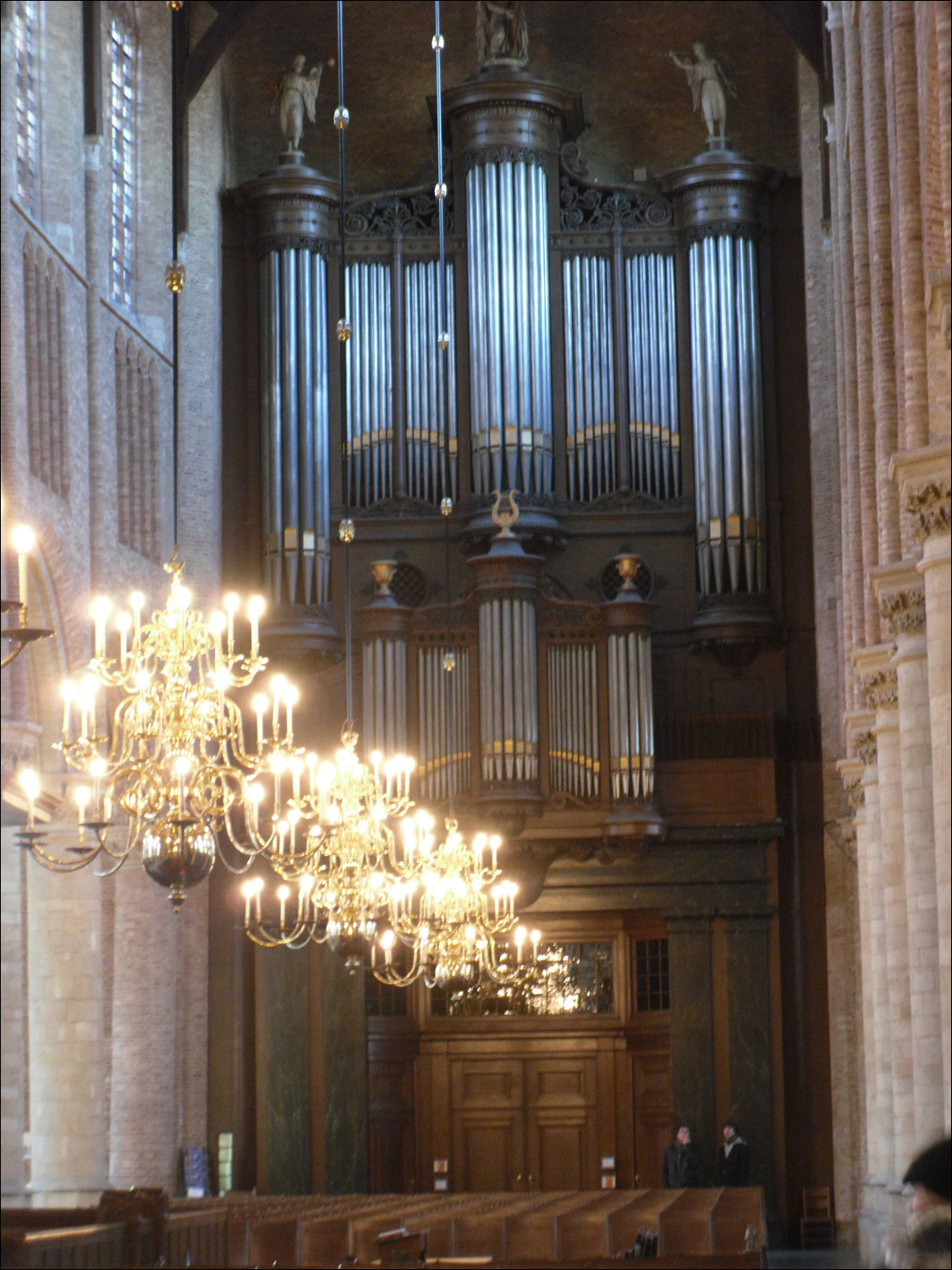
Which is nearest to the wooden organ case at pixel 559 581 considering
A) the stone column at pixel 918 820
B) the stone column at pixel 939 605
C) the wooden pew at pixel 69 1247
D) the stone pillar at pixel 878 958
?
the stone pillar at pixel 878 958

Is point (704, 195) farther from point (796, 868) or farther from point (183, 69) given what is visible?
point (796, 868)

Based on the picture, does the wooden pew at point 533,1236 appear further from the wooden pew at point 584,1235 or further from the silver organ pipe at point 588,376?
the silver organ pipe at point 588,376

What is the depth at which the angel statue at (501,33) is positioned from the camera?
2433 centimetres

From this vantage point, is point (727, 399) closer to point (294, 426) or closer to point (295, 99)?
point (294, 426)

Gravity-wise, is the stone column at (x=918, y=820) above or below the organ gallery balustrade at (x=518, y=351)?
below

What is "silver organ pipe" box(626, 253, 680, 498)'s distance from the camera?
23844 millimetres

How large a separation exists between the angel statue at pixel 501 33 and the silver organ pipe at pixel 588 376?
247 cm

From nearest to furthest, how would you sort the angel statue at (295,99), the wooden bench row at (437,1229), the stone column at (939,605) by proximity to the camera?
1. the stone column at (939,605)
2. the wooden bench row at (437,1229)
3. the angel statue at (295,99)

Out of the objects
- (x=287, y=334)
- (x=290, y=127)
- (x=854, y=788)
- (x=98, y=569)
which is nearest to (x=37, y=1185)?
(x=98, y=569)

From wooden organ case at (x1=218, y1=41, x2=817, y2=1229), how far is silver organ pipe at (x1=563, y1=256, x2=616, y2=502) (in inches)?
1.2

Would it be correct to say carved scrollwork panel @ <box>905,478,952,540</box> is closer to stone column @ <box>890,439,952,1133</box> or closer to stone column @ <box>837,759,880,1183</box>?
stone column @ <box>890,439,952,1133</box>

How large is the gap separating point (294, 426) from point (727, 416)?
4.85 m

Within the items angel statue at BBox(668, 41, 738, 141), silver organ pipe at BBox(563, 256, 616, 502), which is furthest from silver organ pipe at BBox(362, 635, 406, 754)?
angel statue at BBox(668, 41, 738, 141)

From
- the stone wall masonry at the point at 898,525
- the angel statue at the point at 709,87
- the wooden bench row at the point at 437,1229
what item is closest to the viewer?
the stone wall masonry at the point at 898,525
